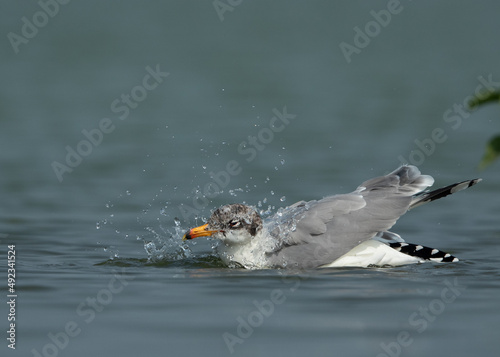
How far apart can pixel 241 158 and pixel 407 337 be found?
11.1 m

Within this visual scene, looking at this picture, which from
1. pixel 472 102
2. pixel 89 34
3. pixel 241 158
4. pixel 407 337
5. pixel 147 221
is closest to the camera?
pixel 472 102

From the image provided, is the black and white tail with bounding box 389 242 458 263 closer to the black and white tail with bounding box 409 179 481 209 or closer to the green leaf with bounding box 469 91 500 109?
the black and white tail with bounding box 409 179 481 209

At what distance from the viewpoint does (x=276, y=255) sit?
1059 centimetres

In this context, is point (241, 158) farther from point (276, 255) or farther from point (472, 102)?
point (472, 102)

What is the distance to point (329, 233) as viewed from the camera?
10555 mm

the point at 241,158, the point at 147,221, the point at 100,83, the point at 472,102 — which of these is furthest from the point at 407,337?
the point at 100,83
